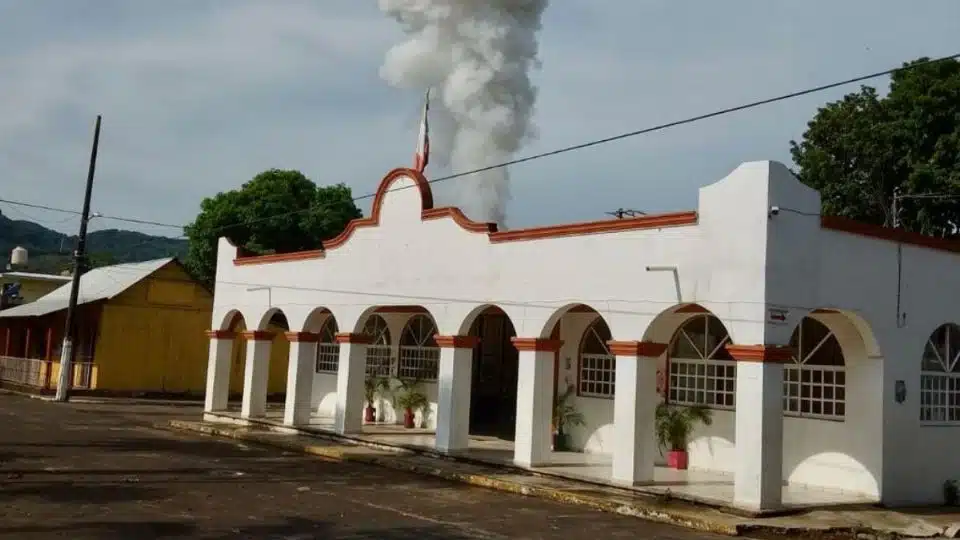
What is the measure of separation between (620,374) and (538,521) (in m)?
3.22

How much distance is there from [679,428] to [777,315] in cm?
387

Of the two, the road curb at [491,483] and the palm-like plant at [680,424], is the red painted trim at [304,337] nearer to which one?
the road curb at [491,483]

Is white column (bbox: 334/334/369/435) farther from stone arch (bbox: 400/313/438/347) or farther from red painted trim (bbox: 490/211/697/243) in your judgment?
red painted trim (bbox: 490/211/697/243)

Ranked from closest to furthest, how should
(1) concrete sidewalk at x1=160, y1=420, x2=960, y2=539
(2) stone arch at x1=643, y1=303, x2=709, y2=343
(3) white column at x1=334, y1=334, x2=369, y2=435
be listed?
(1) concrete sidewalk at x1=160, y1=420, x2=960, y2=539
(2) stone arch at x1=643, y1=303, x2=709, y2=343
(3) white column at x1=334, y1=334, x2=369, y2=435

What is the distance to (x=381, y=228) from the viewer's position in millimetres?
18422

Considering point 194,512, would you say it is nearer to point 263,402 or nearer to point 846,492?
point 846,492

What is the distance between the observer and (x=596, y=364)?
17000mm

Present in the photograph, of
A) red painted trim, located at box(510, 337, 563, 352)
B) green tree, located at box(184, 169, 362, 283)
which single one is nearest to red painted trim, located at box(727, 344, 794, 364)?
red painted trim, located at box(510, 337, 563, 352)

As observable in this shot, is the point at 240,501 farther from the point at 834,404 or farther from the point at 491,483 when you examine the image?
the point at 834,404

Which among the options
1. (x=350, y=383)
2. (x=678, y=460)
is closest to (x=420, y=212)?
(x=350, y=383)

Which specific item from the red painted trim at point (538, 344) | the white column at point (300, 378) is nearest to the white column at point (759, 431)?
the red painted trim at point (538, 344)

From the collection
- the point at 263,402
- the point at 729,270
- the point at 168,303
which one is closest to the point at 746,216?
the point at 729,270

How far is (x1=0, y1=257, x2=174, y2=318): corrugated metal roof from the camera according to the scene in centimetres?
3045

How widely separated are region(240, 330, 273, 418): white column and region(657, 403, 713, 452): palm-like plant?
9.97 metres
